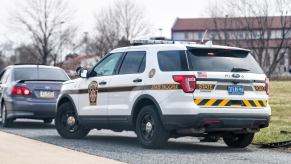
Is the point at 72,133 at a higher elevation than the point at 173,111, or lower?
lower

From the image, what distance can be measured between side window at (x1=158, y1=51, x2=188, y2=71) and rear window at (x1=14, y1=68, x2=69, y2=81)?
20.1 ft

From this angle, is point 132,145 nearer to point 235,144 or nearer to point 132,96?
point 132,96

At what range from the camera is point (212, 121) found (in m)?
10.1

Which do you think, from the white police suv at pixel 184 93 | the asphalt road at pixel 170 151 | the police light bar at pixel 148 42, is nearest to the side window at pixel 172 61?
the white police suv at pixel 184 93

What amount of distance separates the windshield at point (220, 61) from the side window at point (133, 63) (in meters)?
1.00

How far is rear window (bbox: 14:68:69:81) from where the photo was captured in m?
16.4

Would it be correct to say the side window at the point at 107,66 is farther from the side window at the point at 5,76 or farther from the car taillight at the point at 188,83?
the side window at the point at 5,76

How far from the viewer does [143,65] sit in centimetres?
1107

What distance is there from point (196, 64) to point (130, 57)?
161cm

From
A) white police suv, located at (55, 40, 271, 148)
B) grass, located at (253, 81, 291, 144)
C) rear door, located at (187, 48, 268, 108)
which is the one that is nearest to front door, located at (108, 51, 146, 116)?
white police suv, located at (55, 40, 271, 148)

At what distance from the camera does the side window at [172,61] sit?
408 inches

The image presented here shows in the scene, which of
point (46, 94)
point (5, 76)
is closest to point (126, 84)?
point (46, 94)

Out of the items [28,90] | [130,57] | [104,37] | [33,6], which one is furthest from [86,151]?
[104,37]

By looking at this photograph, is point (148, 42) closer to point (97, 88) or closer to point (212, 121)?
point (97, 88)
